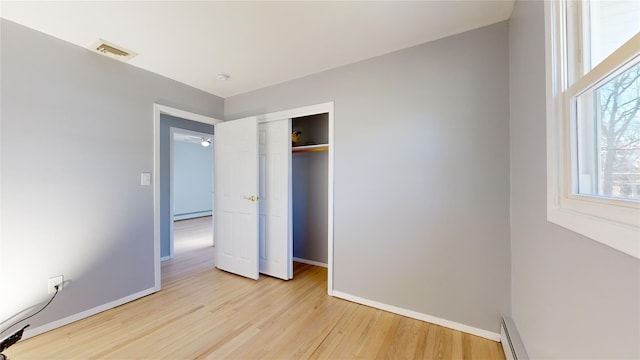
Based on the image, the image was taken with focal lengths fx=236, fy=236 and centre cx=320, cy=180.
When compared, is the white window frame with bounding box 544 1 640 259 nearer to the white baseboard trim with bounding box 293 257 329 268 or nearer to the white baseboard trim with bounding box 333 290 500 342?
the white baseboard trim with bounding box 333 290 500 342

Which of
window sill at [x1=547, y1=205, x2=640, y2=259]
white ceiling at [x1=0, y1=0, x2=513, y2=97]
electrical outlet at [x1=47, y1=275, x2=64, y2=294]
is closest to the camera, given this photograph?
window sill at [x1=547, y1=205, x2=640, y2=259]

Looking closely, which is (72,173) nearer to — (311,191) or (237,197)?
(237,197)

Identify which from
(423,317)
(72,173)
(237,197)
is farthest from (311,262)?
(72,173)

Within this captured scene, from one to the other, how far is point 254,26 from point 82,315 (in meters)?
2.78

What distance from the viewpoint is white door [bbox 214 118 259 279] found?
2.84 m

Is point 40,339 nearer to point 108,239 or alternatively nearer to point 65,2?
point 108,239

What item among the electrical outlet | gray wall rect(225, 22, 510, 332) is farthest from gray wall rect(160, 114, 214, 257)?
gray wall rect(225, 22, 510, 332)

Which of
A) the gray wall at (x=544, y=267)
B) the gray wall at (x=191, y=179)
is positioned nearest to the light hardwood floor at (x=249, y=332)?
the gray wall at (x=544, y=267)

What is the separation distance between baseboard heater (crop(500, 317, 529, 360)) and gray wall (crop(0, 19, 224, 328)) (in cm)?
313

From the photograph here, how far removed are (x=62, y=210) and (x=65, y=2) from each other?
154 centimetres

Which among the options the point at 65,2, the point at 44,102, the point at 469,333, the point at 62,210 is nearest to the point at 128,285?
the point at 62,210

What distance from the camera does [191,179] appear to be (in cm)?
773

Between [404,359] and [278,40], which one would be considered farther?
[278,40]

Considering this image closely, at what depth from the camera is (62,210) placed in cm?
195
